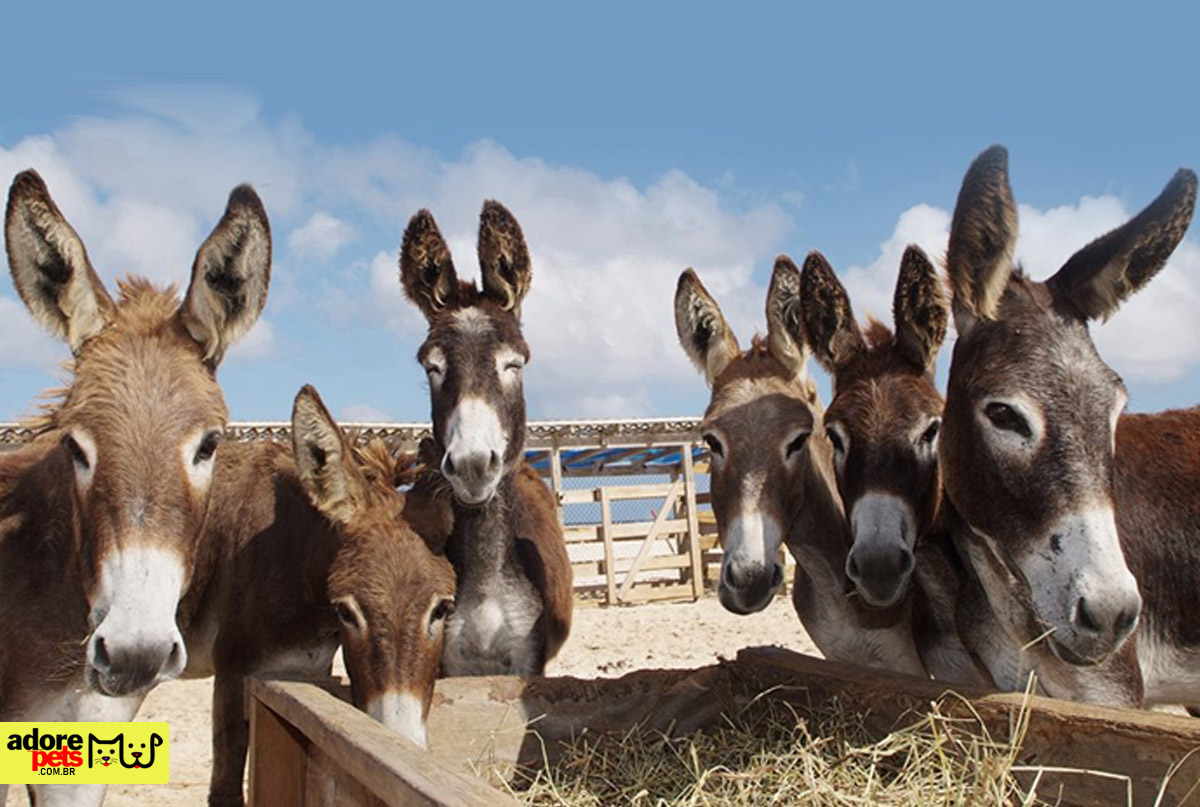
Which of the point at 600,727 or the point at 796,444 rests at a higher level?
the point at 796,444

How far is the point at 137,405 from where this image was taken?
3053 mm

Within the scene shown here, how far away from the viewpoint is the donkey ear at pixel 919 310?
3.94 m

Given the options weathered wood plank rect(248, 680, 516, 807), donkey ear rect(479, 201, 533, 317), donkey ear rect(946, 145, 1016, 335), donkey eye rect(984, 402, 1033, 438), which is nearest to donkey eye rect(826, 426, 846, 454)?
donkey ear rect(946, 145, 1016, 335)

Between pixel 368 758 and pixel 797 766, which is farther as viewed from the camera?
pixel 797 766

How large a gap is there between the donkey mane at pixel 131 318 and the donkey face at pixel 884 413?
9.13ft

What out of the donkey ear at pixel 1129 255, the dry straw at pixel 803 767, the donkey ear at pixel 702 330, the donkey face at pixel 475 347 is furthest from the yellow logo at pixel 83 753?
the donkey ear at pixel 1129 255

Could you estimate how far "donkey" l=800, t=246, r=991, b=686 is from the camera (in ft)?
11.8

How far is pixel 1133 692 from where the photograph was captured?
10.2ft

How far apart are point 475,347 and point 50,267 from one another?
68.5 inches

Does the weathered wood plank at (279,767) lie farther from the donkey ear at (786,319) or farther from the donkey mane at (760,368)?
the donkey ear at (786,319)

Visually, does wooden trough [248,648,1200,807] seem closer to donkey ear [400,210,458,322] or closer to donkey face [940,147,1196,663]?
donkey face [940,147,1196,663]

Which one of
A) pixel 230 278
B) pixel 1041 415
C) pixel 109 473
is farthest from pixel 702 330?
pixel 109 473

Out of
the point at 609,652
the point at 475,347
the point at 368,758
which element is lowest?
the point at 609,652

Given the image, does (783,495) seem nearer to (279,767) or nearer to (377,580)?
(377,580)
